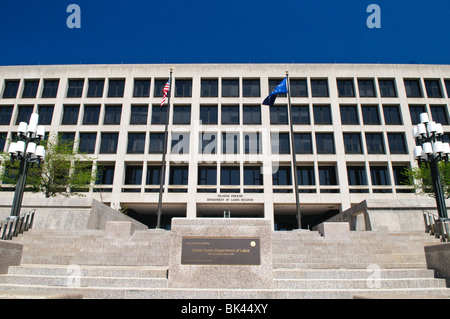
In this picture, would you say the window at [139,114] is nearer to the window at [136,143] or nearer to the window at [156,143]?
the window at [136,143]

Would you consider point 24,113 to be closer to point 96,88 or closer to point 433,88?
point 96,88

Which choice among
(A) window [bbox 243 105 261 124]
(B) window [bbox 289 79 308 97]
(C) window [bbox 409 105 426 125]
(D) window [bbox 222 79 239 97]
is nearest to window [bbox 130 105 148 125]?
(D) window [bbox 222 79 239 97]

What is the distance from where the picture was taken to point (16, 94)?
115ft

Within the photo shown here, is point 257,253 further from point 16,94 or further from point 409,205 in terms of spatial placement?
point 16,94

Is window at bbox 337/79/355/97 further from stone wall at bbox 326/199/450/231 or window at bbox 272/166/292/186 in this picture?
stone wall at bbox 326/199/450/231

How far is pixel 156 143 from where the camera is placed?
33.3m

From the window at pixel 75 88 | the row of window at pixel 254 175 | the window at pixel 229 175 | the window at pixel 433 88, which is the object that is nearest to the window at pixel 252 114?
the row of window at pixel 254 175

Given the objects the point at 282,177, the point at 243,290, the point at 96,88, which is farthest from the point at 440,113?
the point at 96,88

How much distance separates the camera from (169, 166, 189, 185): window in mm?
32562

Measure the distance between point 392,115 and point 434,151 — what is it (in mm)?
23822

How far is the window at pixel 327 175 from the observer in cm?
3284

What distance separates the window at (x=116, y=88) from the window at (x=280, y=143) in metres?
19.1

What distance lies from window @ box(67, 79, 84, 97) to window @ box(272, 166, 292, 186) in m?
25.4
